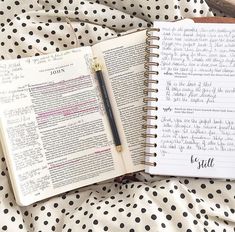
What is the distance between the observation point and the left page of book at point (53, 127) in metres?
0.69

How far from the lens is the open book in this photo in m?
0.70

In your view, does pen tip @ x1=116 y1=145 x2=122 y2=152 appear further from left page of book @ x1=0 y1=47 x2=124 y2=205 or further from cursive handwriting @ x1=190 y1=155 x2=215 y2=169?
cursive handwriting @ x1=190 y1=155 x2=215 y2=169

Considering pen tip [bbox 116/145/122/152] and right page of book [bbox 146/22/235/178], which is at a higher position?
right page of book [bbox 146/22/235/178]

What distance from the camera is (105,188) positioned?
0.74 metres

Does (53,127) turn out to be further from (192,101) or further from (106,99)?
(192,101)

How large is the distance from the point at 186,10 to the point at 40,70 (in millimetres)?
254

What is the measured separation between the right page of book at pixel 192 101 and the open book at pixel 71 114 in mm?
31

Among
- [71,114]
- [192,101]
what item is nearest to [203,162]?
[192,101]

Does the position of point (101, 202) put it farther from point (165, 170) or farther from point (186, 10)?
point (186, 10)

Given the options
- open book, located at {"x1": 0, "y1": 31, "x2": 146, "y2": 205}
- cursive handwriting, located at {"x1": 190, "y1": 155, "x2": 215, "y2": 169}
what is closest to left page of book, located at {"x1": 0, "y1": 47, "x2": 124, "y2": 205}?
open book, located at {"x1": 0, "y1": 31, "x2": 146, "y2": 205}

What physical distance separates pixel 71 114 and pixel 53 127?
0.03 metres

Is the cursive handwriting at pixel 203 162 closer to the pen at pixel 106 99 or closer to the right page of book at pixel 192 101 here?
the right page of book at pixel 192 101

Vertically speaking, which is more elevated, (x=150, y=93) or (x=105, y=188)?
(x=150, y=93)

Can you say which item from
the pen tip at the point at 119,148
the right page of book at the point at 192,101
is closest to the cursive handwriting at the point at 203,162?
the right page of book at the point at 192,101
